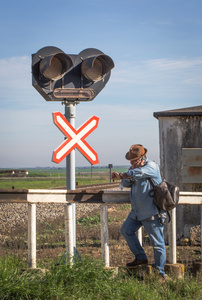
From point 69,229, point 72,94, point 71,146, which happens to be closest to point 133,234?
point 69,229

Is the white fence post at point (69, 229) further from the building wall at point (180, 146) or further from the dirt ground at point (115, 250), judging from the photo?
the building wall at point (180, 146)

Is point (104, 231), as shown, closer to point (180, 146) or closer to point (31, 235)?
point (31, 235)

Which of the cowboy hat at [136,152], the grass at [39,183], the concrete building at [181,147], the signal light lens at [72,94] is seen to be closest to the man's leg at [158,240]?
the cowboy hat at [136,152]

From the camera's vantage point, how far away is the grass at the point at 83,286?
4.17m

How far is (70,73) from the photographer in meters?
6.15

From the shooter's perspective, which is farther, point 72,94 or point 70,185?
point 72,94

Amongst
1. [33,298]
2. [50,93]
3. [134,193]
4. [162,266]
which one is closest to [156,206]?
[134,193]

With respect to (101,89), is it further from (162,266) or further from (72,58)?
(162,266)

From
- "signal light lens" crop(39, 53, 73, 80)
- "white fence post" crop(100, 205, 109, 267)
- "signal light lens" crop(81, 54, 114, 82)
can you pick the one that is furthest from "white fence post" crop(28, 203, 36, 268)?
"signal light lens" crop(81, 54, 114, 82)

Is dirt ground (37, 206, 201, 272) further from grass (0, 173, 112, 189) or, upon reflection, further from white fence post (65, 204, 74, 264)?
grass (0, 173, 112, 189)

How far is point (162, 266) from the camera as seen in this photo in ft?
16.8

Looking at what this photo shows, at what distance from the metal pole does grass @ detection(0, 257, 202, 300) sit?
509 millimetres

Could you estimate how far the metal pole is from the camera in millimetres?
5211

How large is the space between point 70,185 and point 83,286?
1.75 meters
